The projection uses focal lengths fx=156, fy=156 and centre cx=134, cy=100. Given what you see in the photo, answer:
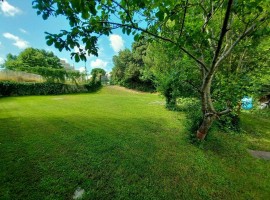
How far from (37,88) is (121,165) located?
743 inches

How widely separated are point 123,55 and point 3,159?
3328 cm

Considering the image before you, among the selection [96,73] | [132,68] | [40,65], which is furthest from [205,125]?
[40,65]

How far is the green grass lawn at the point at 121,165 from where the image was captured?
3045 millimetres

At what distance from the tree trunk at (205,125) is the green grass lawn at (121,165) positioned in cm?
44

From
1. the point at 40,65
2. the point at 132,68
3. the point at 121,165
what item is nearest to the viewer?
the point at 121,165

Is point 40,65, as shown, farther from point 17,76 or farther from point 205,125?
point 205,125

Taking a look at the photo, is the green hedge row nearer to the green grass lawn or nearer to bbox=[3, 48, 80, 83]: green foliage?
bbox=[3, 48, 80, 83]: green foliage

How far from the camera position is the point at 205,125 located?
494 cm

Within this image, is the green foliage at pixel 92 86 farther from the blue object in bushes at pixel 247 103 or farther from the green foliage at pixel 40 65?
the blue object in bushes at pixel 247 103

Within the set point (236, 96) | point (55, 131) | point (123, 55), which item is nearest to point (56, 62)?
point (123, 55)

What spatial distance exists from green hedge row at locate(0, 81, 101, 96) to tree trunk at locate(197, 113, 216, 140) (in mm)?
18408

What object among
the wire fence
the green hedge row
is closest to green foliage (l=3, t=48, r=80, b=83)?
the wire fence

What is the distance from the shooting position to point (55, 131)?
568 cm

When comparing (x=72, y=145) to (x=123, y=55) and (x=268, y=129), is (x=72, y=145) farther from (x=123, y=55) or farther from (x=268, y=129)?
(x=123, y=55)
